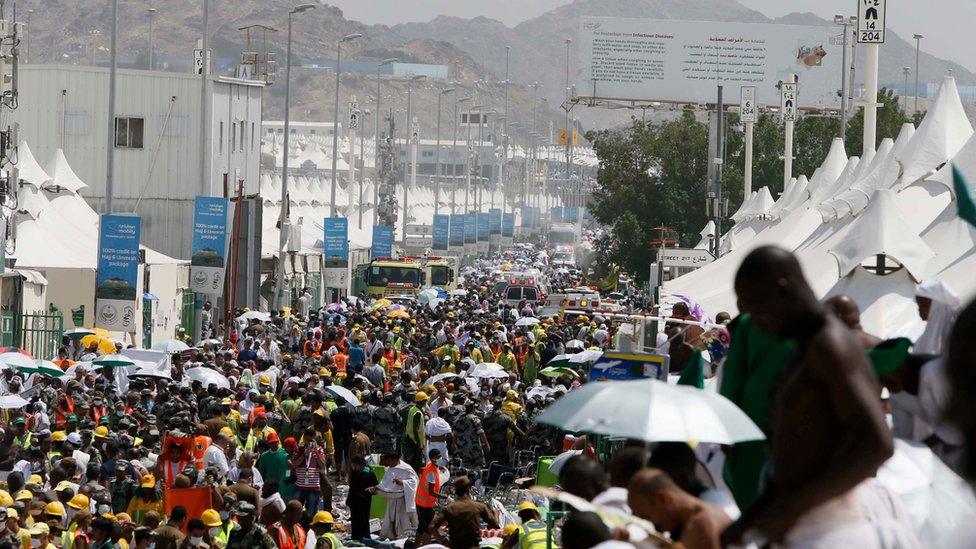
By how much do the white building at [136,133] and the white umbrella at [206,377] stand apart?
3052 centimetres

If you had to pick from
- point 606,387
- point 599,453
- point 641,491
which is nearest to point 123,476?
point 599,453

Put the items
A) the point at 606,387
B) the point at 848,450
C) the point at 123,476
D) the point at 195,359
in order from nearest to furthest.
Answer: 1. the point at 848,450
2. the point at 606,387
3. the point at 123,476
4. the point at 195,359

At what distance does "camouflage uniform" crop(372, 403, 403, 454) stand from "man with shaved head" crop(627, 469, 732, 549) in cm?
1459

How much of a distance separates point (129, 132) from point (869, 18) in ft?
90.6

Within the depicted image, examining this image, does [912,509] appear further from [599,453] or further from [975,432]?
[599,453]

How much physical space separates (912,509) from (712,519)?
59 centimetres

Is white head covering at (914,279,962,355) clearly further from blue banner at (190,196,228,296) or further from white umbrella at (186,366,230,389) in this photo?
blue banner at (190,196,228,296)

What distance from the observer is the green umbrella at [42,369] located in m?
20.8

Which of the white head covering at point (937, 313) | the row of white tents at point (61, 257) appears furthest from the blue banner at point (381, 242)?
the white head covering at point (937, 313)

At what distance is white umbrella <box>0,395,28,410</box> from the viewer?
18.0 meters

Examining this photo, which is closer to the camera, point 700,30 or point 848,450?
point 848,450

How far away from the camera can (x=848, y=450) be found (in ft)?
13.9

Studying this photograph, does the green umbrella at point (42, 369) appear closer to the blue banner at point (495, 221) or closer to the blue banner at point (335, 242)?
the blue banner at point (335, 242)

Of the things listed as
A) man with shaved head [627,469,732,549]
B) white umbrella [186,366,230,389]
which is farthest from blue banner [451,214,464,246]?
man with shaved head [627,469,732,549]
